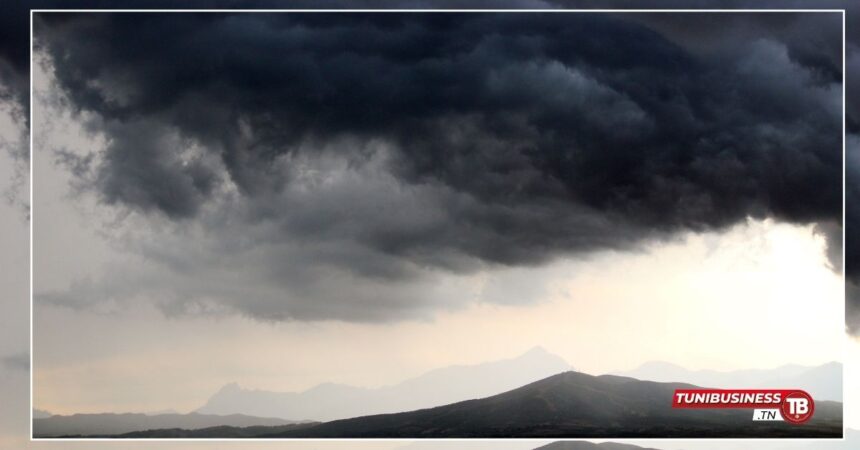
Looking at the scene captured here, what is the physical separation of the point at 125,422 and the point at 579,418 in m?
6.81

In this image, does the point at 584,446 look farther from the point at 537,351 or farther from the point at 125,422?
the point at 125,422

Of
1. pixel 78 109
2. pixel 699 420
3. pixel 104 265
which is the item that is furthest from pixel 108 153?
pixel 699 420

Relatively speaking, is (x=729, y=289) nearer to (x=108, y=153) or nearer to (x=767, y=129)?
(x=767, y=129)

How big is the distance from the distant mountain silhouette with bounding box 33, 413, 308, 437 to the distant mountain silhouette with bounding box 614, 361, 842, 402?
561 cm

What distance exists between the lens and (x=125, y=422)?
1416 centimetres

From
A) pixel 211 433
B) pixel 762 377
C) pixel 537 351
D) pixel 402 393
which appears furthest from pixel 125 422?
pixel 762 377

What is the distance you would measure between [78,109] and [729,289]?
10.2 metres

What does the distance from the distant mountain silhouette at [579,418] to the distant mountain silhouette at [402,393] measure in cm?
14

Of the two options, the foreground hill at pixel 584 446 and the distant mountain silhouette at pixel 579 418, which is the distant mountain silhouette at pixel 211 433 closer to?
the distant mountain silhouette at pixel 579 418

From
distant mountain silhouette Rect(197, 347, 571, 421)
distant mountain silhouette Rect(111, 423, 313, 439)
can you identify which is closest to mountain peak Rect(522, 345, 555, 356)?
distant mountain silhouette Rect(197, 347, 571, 421)

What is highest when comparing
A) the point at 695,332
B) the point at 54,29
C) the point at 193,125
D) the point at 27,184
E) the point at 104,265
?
the point at 54,29

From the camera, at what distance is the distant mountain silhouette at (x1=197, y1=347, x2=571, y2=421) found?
14.1m

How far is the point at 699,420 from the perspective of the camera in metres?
14.3

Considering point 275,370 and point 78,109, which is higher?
point 78,109
